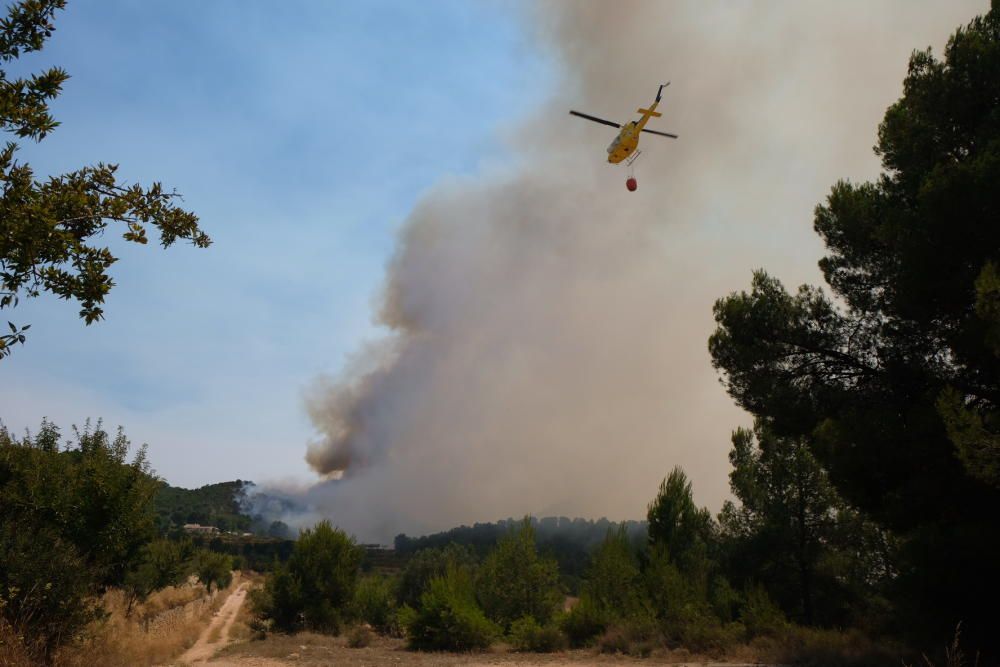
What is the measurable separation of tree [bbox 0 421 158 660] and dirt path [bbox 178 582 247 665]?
4472 mm

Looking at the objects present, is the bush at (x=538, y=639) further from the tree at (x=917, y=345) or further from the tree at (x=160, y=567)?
the tree at (x=160, y=567)

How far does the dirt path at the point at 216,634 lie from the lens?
23503 millimetres

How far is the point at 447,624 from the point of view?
26609 millimetres

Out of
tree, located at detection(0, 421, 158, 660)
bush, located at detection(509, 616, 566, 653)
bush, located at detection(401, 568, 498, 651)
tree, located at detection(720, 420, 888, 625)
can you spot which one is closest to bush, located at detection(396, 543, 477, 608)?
bush, located at detection(401, 568, 498, 651)

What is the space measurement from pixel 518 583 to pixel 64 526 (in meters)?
22.1

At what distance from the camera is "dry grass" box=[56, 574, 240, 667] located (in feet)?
36.7

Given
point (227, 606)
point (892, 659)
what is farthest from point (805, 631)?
point (227, 606)

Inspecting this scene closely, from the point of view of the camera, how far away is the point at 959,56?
14.1m

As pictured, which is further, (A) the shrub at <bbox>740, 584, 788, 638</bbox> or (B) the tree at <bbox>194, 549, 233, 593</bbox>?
(B) the tree at <bbox>194, 549, 233, 593</bbox>

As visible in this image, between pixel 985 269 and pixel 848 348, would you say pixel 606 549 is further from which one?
pixel 985 269

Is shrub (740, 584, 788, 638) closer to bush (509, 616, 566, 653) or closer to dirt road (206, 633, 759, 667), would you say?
dirt road (206, 633, 759, 667)

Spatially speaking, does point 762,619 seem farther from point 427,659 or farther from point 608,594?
point 427,659

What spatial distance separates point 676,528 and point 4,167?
34.7 metres

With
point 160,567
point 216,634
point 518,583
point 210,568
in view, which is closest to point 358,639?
point 518,583
